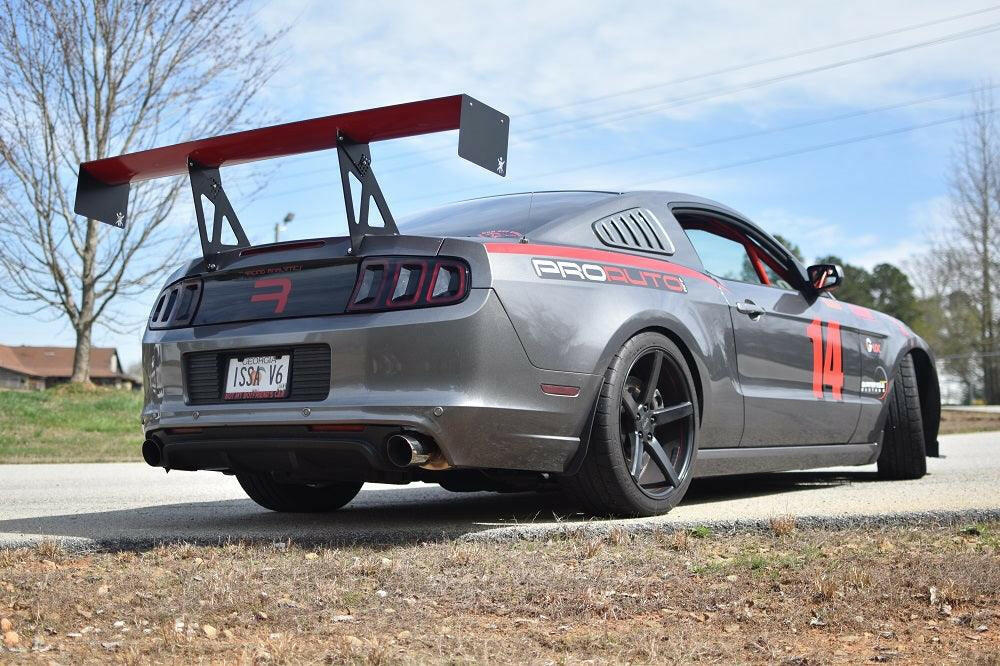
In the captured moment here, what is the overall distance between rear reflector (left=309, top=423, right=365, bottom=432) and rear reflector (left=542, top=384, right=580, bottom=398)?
2.26 feet

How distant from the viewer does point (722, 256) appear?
5527mm

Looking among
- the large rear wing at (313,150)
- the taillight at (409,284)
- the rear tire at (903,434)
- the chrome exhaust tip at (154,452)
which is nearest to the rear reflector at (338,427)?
the taillight at (409,284)

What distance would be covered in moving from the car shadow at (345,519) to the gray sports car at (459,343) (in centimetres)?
21

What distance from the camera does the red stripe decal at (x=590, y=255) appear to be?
4.20m

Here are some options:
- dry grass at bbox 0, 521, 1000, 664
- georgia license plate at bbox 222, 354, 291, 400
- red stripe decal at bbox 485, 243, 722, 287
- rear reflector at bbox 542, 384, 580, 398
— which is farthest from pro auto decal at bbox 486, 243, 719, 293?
dry grass at bbox 0, 521, 1000, 664

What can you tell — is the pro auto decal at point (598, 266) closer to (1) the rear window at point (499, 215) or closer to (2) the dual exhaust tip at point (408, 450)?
(1) the rear window at point (499, 215)

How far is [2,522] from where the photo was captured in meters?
5.13

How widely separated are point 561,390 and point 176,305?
5.46 feet

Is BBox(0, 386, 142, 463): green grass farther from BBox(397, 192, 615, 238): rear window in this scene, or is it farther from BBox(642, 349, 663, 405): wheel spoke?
BBox(642, 349, 663, 405): wheel spoke

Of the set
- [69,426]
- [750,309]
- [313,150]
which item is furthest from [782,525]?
[69,426]

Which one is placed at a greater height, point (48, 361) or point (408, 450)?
point (48, 361)

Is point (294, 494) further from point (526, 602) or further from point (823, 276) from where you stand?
point (823, 276)

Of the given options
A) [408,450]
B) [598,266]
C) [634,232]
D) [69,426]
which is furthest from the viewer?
[69,426]

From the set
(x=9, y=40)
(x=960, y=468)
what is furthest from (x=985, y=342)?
(x=960, y=468)
